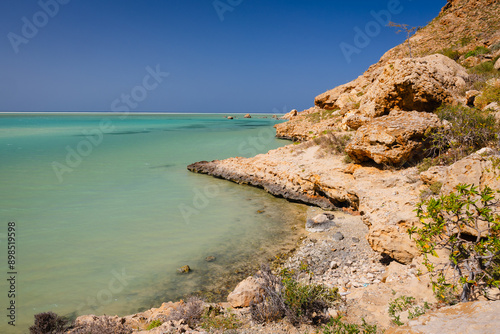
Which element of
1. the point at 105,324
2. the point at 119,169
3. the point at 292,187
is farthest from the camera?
the point at 119,169

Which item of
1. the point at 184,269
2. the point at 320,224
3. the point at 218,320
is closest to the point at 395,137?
the point at 320,224

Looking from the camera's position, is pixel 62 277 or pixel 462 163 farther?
pixel 62 277

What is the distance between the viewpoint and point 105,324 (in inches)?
186

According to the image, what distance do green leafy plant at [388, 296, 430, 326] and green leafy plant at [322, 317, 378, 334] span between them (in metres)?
0.39

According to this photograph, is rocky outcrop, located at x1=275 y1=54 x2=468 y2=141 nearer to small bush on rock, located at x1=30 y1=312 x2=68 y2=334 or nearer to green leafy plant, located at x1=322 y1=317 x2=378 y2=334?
green leafy plant, located at x1=322 y1=317 x2=378 y2=334

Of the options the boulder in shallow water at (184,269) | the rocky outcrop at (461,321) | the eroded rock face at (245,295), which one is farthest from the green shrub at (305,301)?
the boulder in shallow water at (184,269)

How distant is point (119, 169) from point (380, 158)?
57.2 feet

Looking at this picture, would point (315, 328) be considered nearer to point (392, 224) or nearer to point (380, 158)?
point (392, 224)

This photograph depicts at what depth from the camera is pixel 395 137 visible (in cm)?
944

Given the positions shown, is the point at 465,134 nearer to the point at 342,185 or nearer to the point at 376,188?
the point at 376,188

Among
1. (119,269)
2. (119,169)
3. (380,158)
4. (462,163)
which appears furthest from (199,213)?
(119,169)

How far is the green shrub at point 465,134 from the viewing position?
7.24m

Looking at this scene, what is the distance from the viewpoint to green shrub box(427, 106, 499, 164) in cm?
724

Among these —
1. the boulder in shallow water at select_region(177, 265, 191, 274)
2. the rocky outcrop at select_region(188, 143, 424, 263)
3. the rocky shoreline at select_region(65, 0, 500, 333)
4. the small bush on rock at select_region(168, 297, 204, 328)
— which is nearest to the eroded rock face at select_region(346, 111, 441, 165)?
the rocky shoreline at select_region(65, 0, 500, 333)
